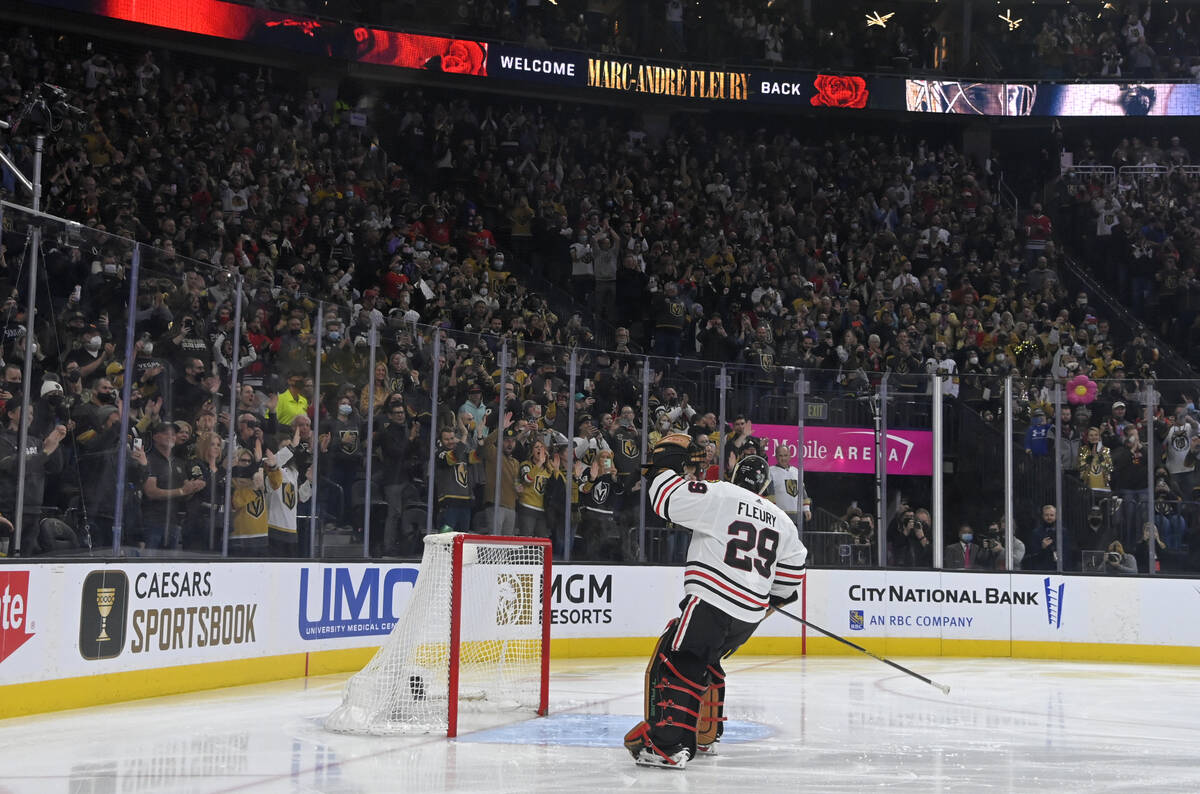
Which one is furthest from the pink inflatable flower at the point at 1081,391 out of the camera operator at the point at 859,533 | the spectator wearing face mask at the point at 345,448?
the spectator wearing face mask at the point at 345,448

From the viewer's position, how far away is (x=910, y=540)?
14.5m

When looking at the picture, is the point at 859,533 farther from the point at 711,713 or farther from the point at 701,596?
the point at 701,596

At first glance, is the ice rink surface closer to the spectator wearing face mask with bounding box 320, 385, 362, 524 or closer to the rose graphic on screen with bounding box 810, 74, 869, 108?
the spectator wearing face mask with bounding box 320, 385, 362, 524

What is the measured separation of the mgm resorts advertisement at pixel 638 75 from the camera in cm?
2042

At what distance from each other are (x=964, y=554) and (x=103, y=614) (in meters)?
9.22

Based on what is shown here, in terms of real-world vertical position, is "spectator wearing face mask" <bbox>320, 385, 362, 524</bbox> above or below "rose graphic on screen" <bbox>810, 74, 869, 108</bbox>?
below

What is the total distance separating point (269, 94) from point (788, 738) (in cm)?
1619

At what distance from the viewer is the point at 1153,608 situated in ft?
47.6

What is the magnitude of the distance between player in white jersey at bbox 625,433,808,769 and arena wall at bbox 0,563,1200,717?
3746 mm

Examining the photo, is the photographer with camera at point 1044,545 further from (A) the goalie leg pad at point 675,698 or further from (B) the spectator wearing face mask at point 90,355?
(B) the spectator wearing face mask at point 90,355

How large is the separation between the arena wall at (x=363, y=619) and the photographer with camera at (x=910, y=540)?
0.19 metres

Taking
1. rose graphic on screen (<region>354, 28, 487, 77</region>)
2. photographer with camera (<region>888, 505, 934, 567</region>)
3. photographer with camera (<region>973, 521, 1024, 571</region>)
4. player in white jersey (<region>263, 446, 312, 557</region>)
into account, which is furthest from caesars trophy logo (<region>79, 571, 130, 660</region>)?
rose graphic on screen (<region>354, 28, 487, 77</region>)

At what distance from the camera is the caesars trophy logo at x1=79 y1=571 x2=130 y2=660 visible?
8633 mm

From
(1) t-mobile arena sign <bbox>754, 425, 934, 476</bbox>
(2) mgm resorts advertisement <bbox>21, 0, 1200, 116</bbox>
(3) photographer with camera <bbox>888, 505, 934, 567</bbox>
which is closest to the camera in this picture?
(1) t-mobile arena sign <bbox>754, 425, 934, 476</bbox>
